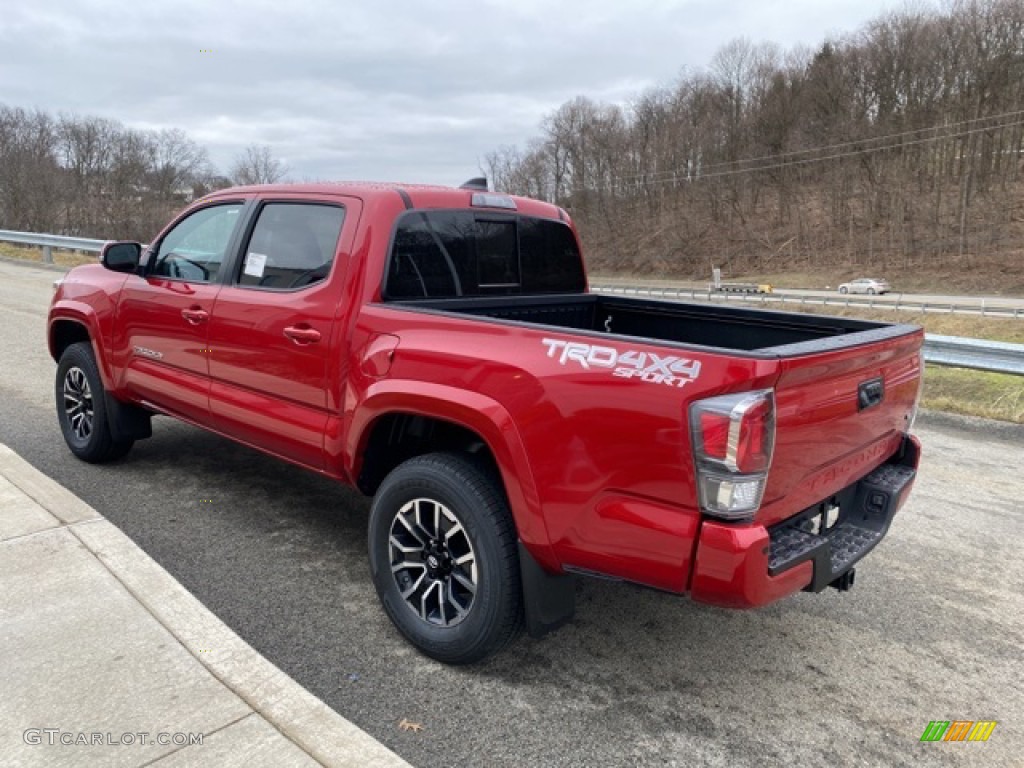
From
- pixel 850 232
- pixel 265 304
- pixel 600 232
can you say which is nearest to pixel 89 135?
pixel 600 232

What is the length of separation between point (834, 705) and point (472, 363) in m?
1.84

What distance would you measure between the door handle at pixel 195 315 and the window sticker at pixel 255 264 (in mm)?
365

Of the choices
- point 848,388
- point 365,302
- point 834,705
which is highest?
point 365,302

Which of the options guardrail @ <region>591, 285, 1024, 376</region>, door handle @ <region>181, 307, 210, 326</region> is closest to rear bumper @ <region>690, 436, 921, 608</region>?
door handle @ <region>181, 307, 210, 326</region>

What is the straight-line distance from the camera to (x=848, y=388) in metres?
2.58

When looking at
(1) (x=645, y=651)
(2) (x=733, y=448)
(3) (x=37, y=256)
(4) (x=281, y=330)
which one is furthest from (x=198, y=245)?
(3) (x=37, y=256)

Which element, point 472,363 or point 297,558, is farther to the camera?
point 297,558

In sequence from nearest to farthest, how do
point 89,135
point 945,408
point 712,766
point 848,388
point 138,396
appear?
point 712,766, point 848,388, point 138,396, point 945,408, point 89,135

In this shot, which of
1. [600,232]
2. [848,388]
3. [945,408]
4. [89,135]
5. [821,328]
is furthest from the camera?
[600,232]

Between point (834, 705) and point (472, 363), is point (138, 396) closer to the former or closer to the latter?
point (472, 363)

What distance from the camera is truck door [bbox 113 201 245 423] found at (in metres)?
4.05

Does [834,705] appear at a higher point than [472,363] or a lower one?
lower

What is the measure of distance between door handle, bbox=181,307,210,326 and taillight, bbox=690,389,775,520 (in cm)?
285

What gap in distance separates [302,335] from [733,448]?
2.08 metres
